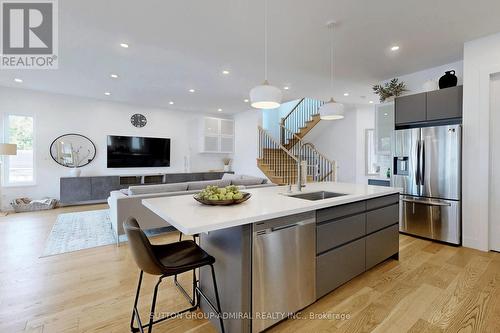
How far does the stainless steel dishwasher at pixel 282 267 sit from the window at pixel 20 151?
269 inches

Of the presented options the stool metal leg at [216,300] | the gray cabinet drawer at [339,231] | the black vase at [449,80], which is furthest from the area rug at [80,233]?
the black vase at [449,80]

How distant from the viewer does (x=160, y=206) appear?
1.87 metres

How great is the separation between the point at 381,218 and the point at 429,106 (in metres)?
2.24

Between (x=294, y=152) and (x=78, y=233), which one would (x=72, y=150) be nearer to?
(x=78, y=233)

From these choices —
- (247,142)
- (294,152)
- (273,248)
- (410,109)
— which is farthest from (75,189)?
(410,109)

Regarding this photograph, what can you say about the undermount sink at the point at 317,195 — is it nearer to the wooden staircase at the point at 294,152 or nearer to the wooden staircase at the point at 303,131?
the wooden staircase at the point at 294,152

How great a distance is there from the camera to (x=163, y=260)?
1607 millimetres

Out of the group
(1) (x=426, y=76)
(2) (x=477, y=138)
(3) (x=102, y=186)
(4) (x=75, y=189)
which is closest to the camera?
(2) (x=477, y=138)

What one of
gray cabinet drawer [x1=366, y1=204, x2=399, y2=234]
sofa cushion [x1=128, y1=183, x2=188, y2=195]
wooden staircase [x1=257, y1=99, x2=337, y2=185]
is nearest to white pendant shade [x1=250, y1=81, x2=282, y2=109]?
gray cabinet drawer [x1=366, y1=204, x2=399, y2=234]

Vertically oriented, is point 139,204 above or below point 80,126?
below

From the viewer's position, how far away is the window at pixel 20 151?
555 cm

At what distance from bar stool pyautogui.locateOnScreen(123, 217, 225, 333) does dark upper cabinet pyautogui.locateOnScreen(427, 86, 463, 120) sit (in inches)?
157

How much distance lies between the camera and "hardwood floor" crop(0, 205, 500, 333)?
1.80 m

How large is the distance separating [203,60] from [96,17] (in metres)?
1.57
